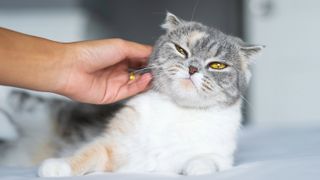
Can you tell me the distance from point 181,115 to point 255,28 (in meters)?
2.21

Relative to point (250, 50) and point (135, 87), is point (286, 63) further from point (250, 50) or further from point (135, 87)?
point (135, 87)

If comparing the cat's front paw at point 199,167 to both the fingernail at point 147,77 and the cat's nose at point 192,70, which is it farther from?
the fingernail at point 147,77

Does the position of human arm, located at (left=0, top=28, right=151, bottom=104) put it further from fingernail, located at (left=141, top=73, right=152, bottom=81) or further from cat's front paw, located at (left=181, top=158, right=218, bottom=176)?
cat's front paw, located at (left=181, top=158, right=218, bottom=176)

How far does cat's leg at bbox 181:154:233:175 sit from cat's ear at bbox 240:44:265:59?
15.1 inches

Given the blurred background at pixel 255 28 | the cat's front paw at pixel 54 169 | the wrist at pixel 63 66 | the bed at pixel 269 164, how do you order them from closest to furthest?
the bed at pixel 269 164
the cat's front paw at pixel 54 169
the wrist at pixel 63 66
the blurred background at pixel 255 28

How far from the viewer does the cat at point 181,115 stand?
154 cm

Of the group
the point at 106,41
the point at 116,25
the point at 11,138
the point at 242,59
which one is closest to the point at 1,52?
the point at 106,41

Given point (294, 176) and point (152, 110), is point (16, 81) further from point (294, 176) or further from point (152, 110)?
point (294, 176)

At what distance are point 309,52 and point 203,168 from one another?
100 inches

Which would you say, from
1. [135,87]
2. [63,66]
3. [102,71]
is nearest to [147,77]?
[135,87]

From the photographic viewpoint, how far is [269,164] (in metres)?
1.42

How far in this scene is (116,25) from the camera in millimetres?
3654

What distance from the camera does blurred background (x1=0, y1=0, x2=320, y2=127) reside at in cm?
362

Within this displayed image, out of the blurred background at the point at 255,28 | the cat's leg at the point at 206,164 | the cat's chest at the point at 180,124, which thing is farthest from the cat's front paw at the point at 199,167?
the blurred background at the point at 255,28
